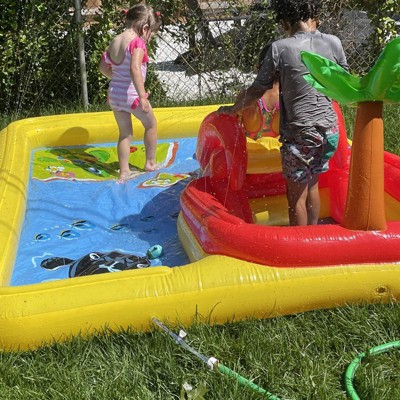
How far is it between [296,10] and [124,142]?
1859 millimetres

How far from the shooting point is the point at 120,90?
15.2ft

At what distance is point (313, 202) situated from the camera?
348cm

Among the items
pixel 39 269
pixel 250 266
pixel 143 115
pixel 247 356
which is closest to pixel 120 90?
pixel 143 115

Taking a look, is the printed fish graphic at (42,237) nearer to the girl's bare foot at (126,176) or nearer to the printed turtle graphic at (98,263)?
the printed turtle graphic at (98,263)

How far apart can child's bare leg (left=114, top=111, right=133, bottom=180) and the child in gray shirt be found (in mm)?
1388

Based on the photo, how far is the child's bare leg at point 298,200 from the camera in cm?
336

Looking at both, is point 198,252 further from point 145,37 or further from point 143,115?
point 145,37

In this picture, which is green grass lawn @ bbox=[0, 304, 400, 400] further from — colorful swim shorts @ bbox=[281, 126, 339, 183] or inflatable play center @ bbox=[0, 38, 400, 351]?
colorful swim shorts @ bbox=[281, 126, 339, 183]

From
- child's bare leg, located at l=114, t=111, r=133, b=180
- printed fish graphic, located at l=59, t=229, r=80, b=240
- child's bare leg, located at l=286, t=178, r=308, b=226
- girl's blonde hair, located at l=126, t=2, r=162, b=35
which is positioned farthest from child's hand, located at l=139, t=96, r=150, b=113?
child's bare leg, located at l=286, t=178, r=308, b=226

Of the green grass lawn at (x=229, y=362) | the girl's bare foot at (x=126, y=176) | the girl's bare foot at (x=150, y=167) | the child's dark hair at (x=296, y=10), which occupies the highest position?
the child's dark hair at (x=296, y=10)

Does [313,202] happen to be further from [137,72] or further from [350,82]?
[137,72]

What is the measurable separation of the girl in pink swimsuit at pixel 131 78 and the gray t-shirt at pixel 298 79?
143cm

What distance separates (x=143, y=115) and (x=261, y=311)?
223cm

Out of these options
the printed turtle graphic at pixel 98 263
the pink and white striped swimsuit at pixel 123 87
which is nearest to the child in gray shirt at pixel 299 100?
the printed turtle graphic at pixel 98 263
